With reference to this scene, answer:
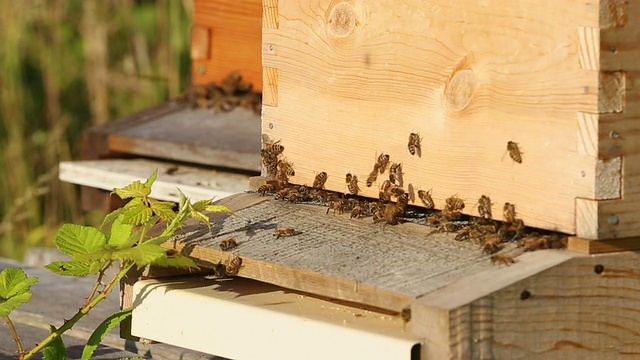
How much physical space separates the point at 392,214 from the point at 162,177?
213 centimetres

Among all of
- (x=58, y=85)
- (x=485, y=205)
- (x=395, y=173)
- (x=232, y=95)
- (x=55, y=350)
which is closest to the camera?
(x=485, y=205)

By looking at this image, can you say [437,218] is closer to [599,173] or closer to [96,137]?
[599,173]

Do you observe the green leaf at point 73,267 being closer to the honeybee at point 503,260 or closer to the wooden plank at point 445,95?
the wooden plank at point 445,95

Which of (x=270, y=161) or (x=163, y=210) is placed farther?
(x=270, y=161)

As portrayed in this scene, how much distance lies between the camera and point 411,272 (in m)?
2.62

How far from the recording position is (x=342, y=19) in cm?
321

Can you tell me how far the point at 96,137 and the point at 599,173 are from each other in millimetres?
3481

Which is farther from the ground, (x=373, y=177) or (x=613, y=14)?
(x=613, y=14)

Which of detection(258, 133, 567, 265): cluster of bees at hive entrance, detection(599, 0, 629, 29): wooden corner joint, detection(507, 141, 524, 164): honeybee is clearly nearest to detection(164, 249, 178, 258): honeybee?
detection(258, 133, 567, 265): cluster of bees at hive entrance

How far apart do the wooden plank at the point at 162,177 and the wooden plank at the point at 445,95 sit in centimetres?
122

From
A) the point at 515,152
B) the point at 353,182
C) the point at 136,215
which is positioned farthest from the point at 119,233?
the point at 515,152

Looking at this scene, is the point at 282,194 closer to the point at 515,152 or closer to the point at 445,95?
the point at 445,95

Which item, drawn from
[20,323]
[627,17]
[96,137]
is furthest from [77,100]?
[627,17]

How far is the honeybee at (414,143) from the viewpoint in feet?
9.92
